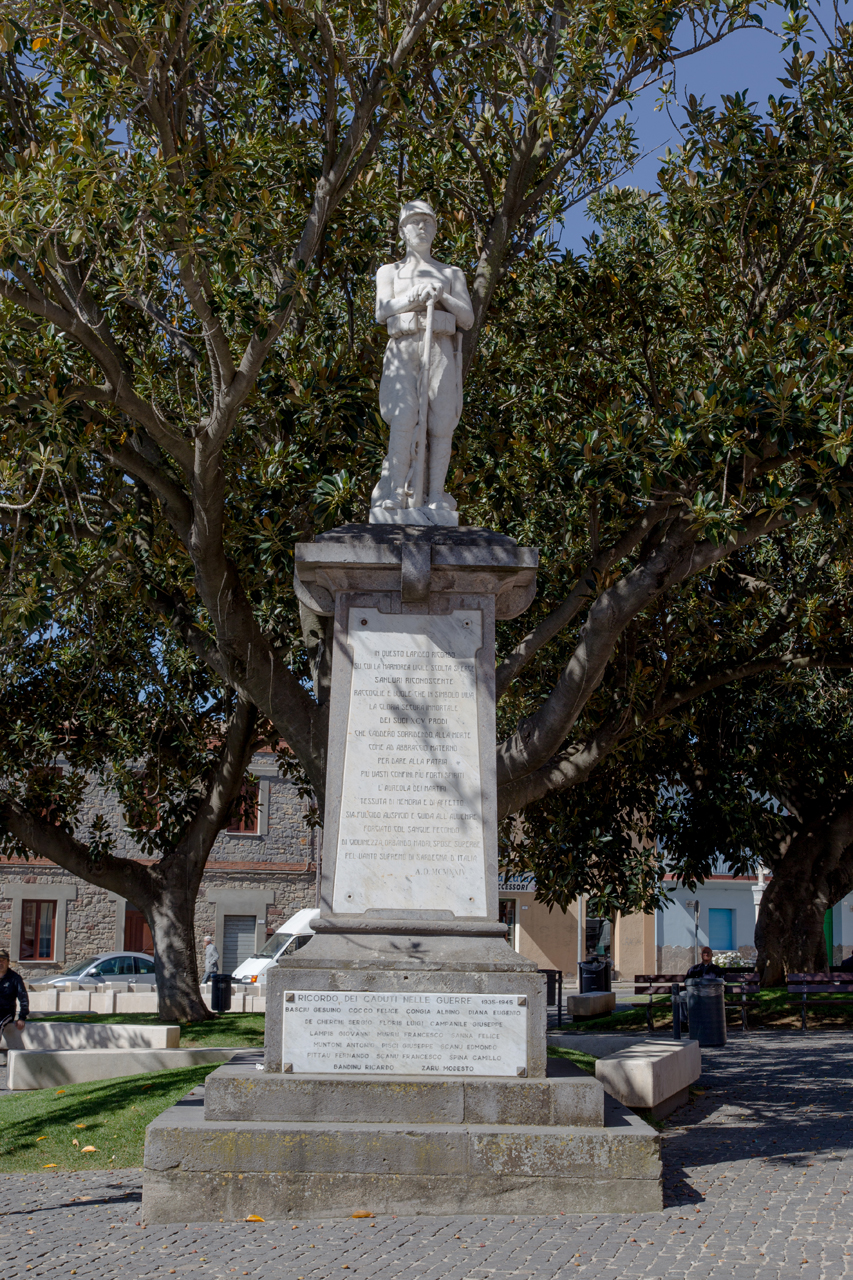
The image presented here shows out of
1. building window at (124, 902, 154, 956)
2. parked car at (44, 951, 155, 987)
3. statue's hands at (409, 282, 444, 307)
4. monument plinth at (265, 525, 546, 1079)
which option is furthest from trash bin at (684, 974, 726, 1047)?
building window at (124, 902, 154, 956)

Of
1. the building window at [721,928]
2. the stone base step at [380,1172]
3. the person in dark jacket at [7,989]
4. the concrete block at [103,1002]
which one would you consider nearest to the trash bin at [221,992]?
Result: the concrete block at [103,1002]

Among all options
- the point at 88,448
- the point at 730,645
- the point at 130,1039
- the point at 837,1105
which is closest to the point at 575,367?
the point at 730,645

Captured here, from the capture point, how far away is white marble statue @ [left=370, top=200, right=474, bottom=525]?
7.79m

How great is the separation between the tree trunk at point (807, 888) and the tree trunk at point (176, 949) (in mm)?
9648

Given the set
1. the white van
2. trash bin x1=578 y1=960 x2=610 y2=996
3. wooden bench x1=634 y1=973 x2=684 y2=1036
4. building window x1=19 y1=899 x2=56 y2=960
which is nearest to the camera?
wooden bench x1=634 y1=973 x2=684 y2=1036

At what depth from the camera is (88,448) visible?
31.3ft

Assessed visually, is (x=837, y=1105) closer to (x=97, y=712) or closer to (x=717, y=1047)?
(x=717, y=1047)

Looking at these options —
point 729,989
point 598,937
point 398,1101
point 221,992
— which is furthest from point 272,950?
point 398,1101

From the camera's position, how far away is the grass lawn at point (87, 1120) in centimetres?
763

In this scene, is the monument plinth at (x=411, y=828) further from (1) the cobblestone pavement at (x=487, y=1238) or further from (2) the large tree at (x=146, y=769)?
(2) the large tree at (x=146, y=769)

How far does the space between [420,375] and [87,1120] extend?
556 centimetres

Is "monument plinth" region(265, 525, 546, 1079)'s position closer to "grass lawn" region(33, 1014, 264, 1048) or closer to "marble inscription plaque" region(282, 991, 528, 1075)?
"marble inscription plaque" region(282, 991, 528, 1075)

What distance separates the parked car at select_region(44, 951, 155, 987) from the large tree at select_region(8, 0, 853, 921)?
53.2ft

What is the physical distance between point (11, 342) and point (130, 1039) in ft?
23.8
